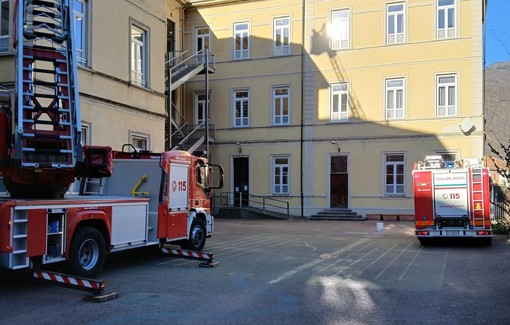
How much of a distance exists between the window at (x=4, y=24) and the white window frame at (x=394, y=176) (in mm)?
19596

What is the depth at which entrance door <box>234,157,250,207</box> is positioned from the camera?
30372 millimetres

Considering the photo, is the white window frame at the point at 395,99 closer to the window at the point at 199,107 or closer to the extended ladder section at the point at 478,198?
the window at the point at 199,107

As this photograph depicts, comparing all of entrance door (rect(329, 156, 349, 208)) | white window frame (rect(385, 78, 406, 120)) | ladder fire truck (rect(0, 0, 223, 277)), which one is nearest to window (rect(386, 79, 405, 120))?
white window frame (rect(385, 78, 406, 120))

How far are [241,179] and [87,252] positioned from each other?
21735mm

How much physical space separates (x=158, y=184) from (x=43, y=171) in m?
3.28

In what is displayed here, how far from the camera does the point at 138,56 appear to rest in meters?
19.4

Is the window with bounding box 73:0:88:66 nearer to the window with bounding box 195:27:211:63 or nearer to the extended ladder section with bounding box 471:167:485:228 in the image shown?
the extended ladder section with bounding box 471:167:485:228

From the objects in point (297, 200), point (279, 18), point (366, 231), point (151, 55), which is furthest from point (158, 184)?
point (279, 18)

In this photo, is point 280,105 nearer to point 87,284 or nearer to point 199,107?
point 199,107

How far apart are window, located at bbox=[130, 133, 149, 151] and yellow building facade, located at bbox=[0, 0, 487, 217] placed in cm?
495

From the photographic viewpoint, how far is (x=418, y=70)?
2688 centimetres

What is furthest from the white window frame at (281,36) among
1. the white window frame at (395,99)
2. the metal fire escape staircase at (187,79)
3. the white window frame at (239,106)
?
the white window frame at (395,99)

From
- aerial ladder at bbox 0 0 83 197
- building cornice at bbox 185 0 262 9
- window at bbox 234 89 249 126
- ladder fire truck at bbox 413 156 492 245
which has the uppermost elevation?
building cornice at bbox 185 0 262 9

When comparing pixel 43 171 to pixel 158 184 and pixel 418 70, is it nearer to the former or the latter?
pixel 158 184
